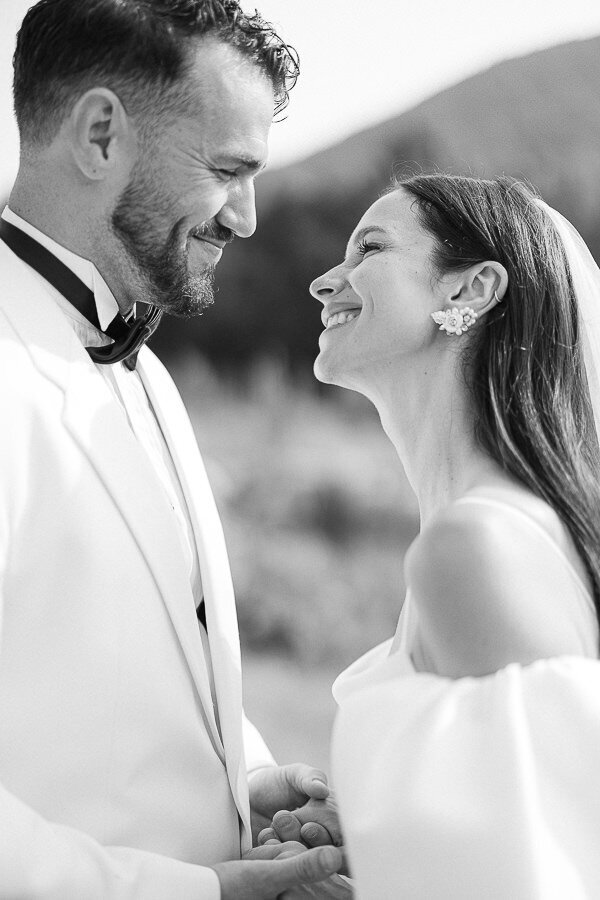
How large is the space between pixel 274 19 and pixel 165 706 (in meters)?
2.97

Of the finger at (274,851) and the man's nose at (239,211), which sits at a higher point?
the man's nose at (239,211)

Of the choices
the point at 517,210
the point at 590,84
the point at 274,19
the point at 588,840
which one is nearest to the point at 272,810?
the point at 588,840

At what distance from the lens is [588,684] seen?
1.38 metres

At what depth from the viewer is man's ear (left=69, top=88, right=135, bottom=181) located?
183cm

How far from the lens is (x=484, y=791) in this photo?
4.36 ft

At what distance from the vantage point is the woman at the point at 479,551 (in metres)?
1.32

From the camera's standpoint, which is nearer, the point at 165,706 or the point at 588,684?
the point at 588,684

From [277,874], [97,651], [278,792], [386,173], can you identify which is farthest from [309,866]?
[386,173]

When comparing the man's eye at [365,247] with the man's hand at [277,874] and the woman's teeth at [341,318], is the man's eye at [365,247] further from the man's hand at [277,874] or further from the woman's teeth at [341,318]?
the man's hand at [277,874]

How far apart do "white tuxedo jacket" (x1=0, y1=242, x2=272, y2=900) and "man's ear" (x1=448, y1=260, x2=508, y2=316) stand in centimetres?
67

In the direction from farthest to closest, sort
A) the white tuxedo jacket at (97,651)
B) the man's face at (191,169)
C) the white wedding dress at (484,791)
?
the man's face at (191,169), the white tuxedo jacket at (97,651), the white wedding dress at (484,791)

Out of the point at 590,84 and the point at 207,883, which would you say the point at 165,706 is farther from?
the point at 590,84

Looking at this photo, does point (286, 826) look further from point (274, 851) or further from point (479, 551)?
point (479, 551)

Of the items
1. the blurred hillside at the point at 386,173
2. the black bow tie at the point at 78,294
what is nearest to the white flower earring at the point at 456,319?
the black bow tie at the point at 78,294
